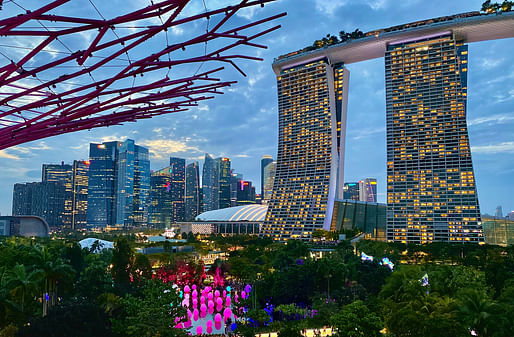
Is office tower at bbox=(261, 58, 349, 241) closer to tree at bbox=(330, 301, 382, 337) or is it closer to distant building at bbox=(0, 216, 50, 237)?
distant building at bbox=(0, 216, 50, 237)

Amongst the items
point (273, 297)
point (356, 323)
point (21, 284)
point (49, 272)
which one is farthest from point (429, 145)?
point (21, 284)

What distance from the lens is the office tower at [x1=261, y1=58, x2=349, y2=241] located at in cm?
15212

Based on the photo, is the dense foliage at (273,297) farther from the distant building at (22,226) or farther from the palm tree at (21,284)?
the distant building at (22,226)

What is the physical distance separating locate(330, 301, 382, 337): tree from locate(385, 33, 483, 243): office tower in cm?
10574

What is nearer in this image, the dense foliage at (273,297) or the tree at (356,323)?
→ the dense foliage at (273,297)

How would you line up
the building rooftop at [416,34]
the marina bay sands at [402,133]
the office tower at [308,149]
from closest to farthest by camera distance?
the marina bay sands at [402,133]
the building rooftop at [416,34]
the office tower at [308,149]

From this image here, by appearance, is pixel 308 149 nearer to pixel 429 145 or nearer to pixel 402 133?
pixel 402 133

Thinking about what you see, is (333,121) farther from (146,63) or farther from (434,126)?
(146,63)

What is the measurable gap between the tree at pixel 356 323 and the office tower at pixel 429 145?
347 ft

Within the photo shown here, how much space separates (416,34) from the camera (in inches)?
5640

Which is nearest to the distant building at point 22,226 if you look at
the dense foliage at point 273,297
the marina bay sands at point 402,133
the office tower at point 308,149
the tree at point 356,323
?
the dense foliage at point 273,297

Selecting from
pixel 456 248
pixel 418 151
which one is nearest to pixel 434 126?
pixel 418 151

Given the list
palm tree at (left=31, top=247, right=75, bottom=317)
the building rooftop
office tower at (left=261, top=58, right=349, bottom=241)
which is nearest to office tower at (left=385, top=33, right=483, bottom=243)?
the building rooftop

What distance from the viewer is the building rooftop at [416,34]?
133 metres
